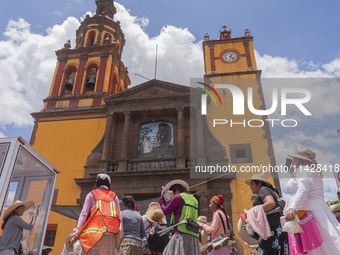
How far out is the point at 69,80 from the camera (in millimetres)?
17344

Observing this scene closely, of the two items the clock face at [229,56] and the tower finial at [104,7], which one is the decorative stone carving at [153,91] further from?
the tower finial at [104,7]

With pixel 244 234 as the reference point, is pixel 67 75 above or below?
above

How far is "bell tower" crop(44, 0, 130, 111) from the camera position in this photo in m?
16.5

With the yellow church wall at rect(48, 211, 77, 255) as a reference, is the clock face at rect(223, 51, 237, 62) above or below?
above

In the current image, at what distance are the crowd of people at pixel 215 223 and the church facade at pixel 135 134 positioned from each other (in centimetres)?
611

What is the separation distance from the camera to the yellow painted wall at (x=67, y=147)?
43.3 ft

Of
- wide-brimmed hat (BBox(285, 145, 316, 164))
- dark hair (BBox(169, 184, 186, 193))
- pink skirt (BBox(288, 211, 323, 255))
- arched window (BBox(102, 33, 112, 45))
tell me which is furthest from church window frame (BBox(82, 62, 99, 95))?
pink skirt (BBox(288, 211, 323, 255))

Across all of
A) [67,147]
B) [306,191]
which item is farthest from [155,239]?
[67,147]

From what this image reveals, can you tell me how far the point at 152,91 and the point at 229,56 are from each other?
5.62 meters

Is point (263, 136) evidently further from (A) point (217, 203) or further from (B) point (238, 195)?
(A) point (217, 203)

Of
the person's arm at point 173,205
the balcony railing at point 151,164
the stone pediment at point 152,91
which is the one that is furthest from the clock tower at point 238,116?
the person's arm at point 173,205

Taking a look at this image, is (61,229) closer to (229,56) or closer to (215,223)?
(215,223)

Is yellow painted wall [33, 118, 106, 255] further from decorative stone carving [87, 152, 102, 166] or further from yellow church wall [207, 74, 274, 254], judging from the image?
yellow church wall [207, 74, 274, 254]

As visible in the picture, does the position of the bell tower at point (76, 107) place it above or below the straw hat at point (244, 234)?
above
